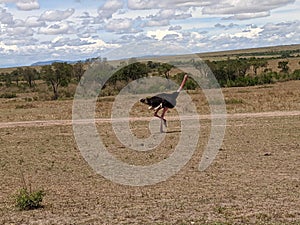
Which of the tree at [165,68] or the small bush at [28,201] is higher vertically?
the tree at [165,68]

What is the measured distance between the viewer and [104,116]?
28.8 metres

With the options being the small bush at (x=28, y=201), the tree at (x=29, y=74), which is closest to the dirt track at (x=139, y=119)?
the small bush at (x=28, y=201)

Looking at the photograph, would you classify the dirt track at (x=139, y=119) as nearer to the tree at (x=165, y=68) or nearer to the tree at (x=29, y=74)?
the tree at (x=165, y=68)

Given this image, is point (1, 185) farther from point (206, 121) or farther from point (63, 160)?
point (206, 121)

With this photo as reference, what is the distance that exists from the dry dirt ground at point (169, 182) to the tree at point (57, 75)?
32.1m

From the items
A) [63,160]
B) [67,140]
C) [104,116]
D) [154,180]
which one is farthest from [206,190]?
[104,116]

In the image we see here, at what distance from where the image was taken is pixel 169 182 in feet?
40.4

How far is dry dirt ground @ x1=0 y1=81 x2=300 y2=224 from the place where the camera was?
898 centimetres

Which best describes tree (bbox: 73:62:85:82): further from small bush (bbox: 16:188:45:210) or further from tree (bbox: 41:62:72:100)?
small bush (bbox: 16:188:45:210)

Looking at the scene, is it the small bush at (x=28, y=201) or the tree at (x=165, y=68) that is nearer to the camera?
the small bush at (x=28, y=201)

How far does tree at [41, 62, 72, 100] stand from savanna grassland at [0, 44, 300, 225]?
31360 mm

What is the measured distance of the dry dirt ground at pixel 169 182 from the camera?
8.98m

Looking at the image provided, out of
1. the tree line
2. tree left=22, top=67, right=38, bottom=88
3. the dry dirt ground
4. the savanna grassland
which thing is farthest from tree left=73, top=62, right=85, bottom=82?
the dry dirt ground

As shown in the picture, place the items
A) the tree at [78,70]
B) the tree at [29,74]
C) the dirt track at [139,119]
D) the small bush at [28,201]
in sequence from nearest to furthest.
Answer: the small bush at [28,201] < the dirt track at [139,119] < the tree at [78,70] < the tree at [29,74]
